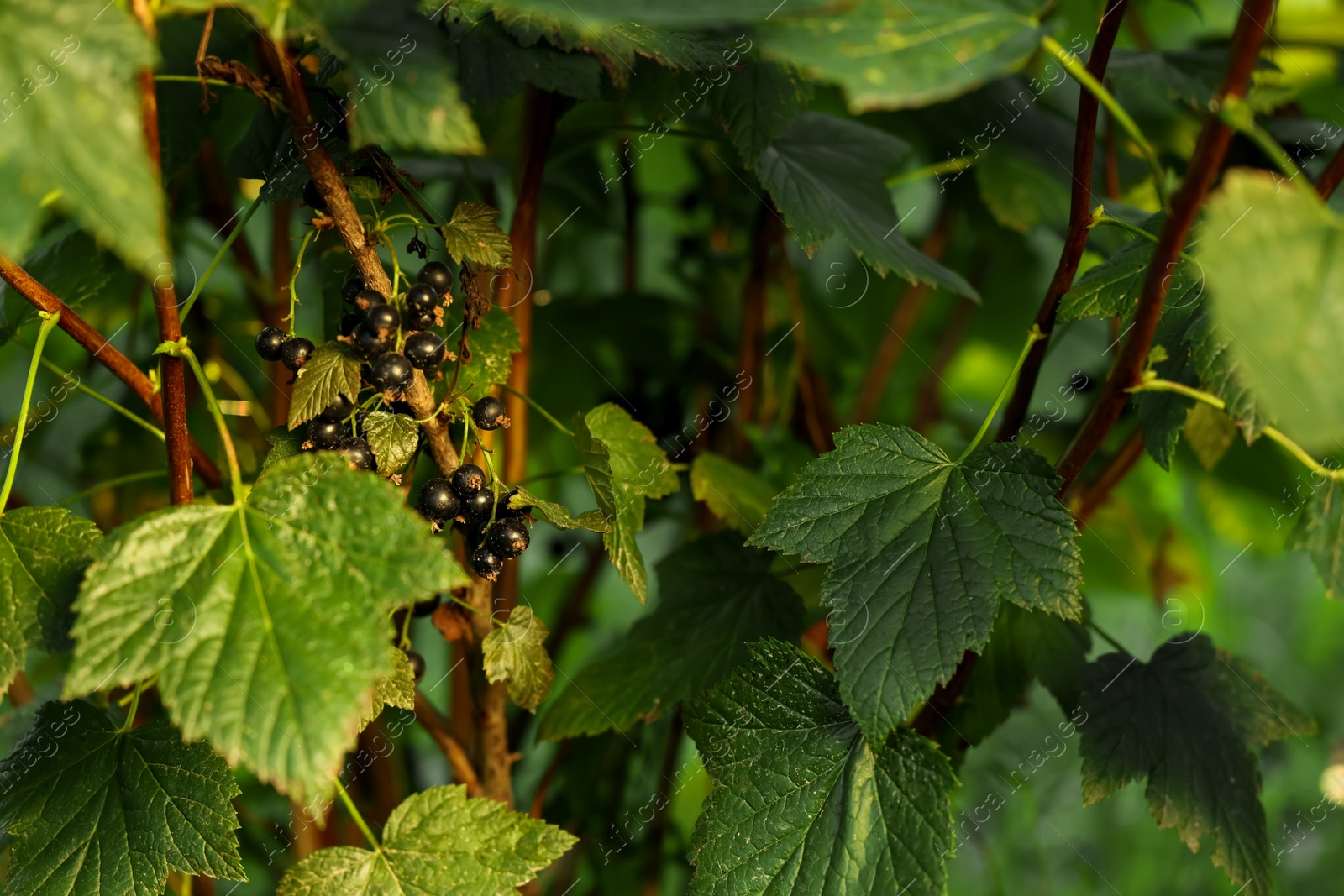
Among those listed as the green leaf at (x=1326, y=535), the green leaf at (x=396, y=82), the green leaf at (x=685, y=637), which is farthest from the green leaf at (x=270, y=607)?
the green leaf at (x=1326, y=535)

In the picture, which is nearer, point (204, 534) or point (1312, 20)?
point (204, 534)

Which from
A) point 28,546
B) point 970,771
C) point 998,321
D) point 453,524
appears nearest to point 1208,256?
point 453,524

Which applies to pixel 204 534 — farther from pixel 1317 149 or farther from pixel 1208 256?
pixel 1317 149

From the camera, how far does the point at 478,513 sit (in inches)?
18.3

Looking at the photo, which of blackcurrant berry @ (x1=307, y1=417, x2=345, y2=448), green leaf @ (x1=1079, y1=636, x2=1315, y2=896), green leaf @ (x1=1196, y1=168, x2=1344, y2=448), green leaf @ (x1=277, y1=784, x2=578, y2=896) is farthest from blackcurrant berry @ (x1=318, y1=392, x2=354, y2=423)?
green leaf @ (x1=1079, y1=636, x2=1315, y2=896)

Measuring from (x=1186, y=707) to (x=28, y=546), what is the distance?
673 mm

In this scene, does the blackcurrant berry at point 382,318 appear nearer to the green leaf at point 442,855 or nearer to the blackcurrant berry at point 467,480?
the blackcurrant berry at point 467,480

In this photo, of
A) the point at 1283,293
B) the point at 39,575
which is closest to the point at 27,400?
the point at 39,575

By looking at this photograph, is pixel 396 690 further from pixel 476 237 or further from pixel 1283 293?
pixel 1283 293

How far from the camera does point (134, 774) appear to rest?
48 centimetres

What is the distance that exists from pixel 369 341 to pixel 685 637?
0.31 m

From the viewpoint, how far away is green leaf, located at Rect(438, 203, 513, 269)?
46 centimetres

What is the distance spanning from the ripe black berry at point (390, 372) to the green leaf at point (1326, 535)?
43 cm

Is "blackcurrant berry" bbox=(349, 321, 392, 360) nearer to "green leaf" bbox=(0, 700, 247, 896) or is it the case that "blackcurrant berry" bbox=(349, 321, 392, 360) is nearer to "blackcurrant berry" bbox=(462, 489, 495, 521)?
"blackcurrant berry" bbox=(462, 489, 495, 521)
